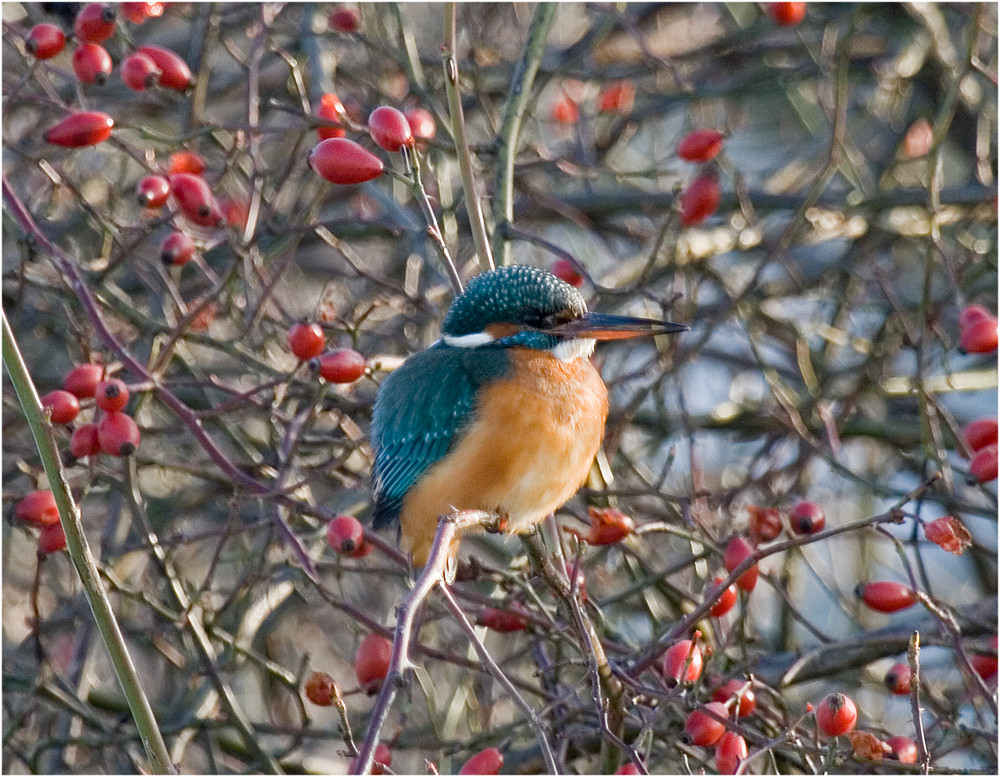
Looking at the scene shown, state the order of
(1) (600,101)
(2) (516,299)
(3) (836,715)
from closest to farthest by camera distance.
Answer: (3) (836,715) < (2) (516,299) < (1) (600,101)

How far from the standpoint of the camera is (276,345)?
10.7 ft

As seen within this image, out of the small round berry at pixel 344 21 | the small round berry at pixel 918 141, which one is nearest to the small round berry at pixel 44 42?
the small round berry at pixel 344 21

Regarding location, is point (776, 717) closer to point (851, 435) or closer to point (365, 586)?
point (851, 435)

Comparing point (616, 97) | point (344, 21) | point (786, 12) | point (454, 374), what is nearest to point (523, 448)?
point (454, 374)

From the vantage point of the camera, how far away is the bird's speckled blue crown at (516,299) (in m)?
2.40

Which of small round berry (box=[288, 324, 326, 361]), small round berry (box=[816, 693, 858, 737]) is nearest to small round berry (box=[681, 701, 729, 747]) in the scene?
small round berry (box=[816, 693, 858, 737])

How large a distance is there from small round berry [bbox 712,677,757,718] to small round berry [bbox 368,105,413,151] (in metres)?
1.13

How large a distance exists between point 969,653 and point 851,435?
882 mm

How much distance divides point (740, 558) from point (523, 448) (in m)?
0.47

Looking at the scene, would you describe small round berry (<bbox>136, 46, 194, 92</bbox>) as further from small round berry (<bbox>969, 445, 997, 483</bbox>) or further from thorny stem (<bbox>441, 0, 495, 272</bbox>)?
small round berry (<bbox>969, 445, 997, 483</bbox>)

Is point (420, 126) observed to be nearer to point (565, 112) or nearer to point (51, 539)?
point (51, 539)

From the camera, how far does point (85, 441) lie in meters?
2.32

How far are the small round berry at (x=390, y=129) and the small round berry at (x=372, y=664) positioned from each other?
3.20ft

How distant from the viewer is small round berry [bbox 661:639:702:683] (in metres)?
1.93
